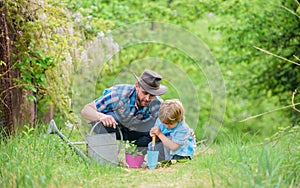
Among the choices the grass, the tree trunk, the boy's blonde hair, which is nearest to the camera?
the grass

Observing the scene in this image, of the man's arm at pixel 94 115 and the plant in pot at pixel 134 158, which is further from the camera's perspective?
the plant in pot at pixel 134 158

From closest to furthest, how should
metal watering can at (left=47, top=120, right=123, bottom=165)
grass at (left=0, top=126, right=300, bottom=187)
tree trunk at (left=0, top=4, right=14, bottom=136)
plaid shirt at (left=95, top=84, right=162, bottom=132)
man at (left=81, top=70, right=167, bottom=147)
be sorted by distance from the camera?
grass at (left=0, top=126, right=300, bottom=187) → metal watering can at (left=47, top=120, right=123, bottom=165) → man at (left=81, top=70, right=167, bottom=147) → tree trunk at (left=0, top=4, right=14, bottom=136) → plaid shirt at (left=95, top=84, right=162, bottom=132)

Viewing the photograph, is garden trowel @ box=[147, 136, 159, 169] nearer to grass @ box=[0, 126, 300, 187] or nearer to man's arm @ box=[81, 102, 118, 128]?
grass @ box=[0, 126, 300, 187]

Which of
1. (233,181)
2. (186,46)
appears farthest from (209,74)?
(233,181)

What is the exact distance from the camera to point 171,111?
4.67m

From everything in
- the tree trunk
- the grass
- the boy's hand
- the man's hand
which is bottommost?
the grass

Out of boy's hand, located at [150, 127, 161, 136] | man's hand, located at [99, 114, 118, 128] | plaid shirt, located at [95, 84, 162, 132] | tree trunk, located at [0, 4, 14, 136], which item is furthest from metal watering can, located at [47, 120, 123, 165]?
tree trunk, located at [0, 4, 14, 136]

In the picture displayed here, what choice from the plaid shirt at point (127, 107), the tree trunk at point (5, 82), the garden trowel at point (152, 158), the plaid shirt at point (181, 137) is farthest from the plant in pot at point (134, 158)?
the tree trunk at point (5, 82)

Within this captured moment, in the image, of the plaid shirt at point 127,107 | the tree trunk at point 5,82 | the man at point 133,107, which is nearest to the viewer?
the man at point 133,107

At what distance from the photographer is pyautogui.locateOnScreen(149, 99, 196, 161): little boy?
15.4 ft

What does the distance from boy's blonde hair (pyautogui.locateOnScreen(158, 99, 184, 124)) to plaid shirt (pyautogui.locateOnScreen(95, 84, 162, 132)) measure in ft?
1.54

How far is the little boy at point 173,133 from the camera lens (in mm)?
4684

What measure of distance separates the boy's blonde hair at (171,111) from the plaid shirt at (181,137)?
0.14 meters

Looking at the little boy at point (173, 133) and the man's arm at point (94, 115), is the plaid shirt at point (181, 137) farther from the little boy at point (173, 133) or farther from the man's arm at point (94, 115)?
the man's arm at point (94, 115)
